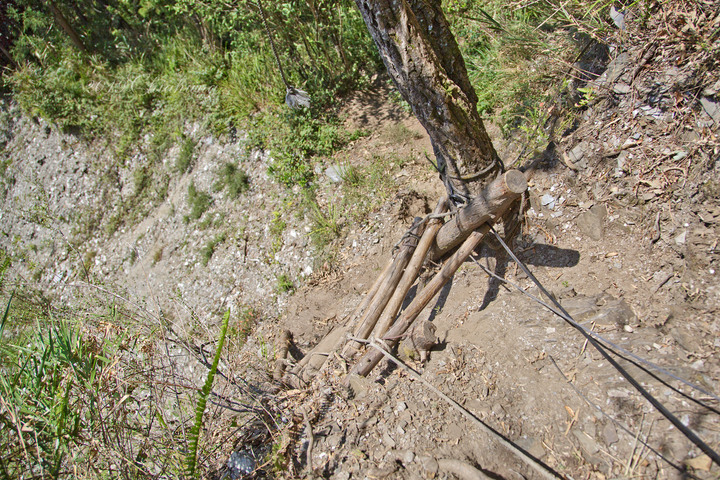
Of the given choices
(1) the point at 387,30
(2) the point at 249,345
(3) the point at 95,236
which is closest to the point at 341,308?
(2) the point at 249,345

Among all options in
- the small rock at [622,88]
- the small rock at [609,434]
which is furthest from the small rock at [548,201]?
the small rock at [609,434]

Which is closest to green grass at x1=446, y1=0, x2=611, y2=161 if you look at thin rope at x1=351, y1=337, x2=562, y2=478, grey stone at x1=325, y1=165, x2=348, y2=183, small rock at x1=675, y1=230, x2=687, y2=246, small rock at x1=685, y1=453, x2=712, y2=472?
small rock at x1=675, y1=230, x2=687, y2=246

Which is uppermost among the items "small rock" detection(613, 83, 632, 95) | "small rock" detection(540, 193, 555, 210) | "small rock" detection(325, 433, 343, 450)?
"small rock" detection(613, 83, 632, 95)

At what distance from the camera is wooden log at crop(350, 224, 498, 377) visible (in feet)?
9.88

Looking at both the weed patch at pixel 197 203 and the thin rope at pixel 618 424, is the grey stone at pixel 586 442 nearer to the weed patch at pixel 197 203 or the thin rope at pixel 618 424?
the thin rope at pixel 618 424

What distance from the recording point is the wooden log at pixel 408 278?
320 centimetres

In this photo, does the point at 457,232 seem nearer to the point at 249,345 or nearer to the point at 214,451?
the point at 214,451

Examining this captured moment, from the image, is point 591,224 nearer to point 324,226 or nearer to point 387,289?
point 387,289

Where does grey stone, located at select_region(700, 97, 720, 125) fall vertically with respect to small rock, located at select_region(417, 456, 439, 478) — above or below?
above

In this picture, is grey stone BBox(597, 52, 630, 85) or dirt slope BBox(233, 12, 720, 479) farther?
grey stone BBox(597, 52, 630, 85)

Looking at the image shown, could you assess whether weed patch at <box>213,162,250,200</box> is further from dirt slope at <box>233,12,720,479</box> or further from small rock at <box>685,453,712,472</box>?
small rock at <box>685,453,712,472</box>

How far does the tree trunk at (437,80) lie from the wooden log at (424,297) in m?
0.36

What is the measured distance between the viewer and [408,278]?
3.29 metres

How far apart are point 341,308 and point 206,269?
2.12 metres
